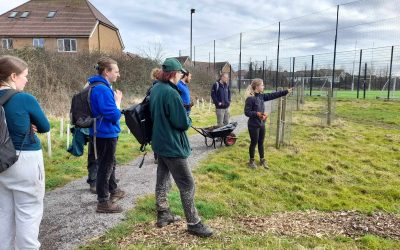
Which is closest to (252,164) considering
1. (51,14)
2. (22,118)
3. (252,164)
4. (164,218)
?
(252,164)

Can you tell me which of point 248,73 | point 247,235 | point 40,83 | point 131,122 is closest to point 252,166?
point 247,235

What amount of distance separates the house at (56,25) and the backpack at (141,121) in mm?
29353

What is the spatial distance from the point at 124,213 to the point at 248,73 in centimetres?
3386

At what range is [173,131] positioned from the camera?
12.1 ft

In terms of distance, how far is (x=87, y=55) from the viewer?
19.3 metres

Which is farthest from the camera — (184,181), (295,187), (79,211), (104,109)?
(295,187)

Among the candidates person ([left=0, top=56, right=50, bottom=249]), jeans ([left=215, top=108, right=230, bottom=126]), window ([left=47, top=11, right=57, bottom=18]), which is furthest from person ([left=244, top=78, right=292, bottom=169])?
window ([left=47, top=11, right=57, bottom=18])

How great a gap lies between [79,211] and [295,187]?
147 inches

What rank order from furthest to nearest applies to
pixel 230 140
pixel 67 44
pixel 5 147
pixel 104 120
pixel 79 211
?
pixel 67 44, pixel 230 140, pixel 79 211, pixel 104 120, pixel 5 147

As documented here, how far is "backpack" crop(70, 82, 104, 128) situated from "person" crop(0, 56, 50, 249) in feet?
4.20

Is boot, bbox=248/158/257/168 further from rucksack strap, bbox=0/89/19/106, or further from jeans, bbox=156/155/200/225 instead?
rucksack strap, bbox=0/89/19/106

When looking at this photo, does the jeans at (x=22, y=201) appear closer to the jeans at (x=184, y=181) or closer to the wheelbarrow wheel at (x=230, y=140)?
the jeans at (x=184, y=181)

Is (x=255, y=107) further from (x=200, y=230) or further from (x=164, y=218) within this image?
(x=200, y=230)

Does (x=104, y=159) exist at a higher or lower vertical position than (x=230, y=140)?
higher
